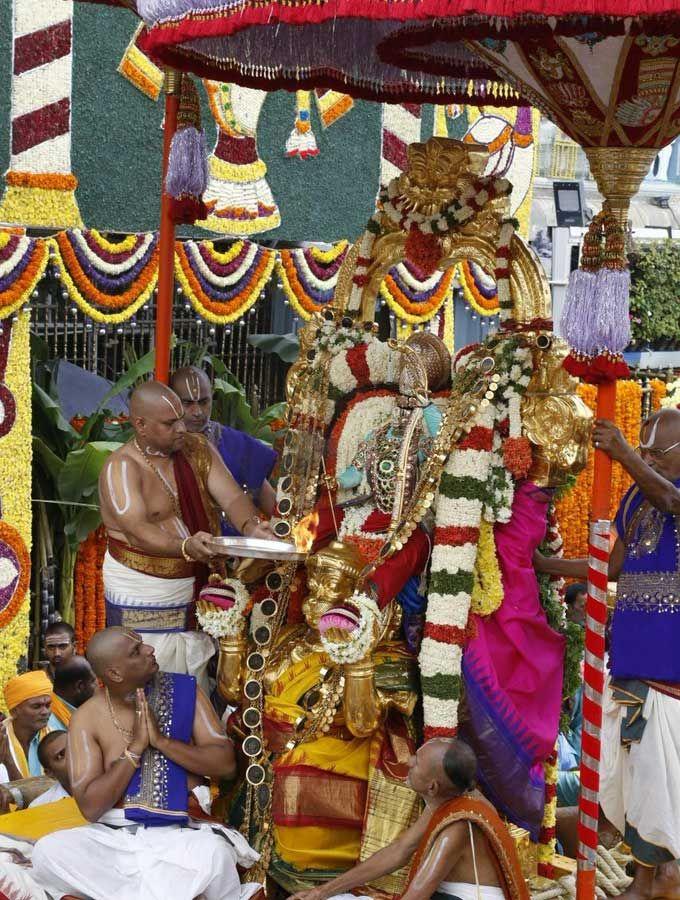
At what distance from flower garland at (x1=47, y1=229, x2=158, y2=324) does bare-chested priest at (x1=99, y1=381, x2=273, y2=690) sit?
7.63 ft

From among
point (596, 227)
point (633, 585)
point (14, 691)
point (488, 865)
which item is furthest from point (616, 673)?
point (14, 691)

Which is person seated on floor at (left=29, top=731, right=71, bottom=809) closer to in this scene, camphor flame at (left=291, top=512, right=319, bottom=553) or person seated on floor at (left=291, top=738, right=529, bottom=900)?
camphor flame at (left=291, top=512, right=319, bottom=553)

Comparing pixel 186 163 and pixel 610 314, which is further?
pixel 186 163

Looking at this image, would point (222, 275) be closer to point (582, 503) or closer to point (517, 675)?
point (582, 503)

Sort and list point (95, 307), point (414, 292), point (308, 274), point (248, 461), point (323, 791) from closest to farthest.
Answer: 1. point (323, 791)
2. point (248, 461)
3. point (95, 307)
4. point (308, 274)
5. point (414, 292)

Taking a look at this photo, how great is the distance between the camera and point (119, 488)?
5.66 meters

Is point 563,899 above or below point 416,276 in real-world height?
below

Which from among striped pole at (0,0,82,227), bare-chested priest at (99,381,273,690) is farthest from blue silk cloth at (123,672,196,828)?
striped pole at (0,0,82,227)

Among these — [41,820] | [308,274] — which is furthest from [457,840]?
[308,274]

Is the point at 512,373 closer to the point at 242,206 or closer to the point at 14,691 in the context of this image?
the point at 14,691

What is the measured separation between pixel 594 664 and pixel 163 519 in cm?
201

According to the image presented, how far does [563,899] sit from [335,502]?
177 centimetres

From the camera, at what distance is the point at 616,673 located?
5.20m

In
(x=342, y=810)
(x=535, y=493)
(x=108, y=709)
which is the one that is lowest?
(x=342, y=810)
